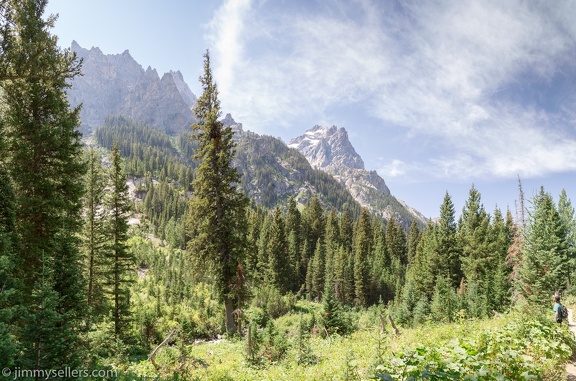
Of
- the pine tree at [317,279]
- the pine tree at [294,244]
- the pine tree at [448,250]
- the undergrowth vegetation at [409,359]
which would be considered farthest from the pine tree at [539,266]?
the pine tree at [294,244]

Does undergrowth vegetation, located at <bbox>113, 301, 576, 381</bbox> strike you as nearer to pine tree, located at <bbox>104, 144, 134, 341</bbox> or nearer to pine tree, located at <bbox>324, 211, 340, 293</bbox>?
pine tree, located at <bbox>104, 144, 134, 341</bbox>

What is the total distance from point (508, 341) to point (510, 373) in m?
2.55

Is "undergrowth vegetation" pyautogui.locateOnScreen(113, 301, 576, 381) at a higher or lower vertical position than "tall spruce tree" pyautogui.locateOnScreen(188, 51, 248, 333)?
lower

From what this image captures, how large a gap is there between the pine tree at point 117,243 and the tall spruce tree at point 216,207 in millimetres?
4649

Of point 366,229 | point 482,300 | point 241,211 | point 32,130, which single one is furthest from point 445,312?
point 366,229

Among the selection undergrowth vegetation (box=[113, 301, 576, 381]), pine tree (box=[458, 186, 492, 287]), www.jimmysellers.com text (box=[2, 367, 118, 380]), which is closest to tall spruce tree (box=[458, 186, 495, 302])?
pine tree (box=[458, 186, 492, 287])

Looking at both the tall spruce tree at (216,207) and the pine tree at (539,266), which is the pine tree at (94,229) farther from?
the pine tree at (539,266)

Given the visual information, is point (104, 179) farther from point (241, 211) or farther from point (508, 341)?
point (508, 341)

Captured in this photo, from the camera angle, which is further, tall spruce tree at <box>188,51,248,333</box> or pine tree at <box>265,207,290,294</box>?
pine tree at <box>265,207,290,294</box>

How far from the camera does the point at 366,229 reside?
251 feet

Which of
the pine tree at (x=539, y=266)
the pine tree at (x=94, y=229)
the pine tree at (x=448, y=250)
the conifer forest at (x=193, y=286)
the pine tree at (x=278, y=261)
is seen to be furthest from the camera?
the pine tree at (x=278, y=261)

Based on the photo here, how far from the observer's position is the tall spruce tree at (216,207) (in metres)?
19.3

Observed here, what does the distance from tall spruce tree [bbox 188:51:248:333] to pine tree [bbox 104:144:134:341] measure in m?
4.65

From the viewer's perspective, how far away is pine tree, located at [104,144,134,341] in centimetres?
1972
